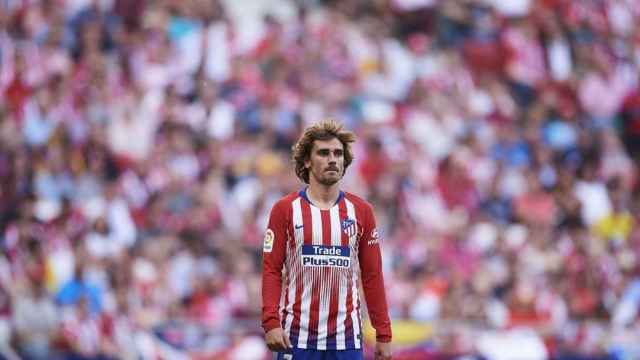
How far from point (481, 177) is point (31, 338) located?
6.02 m

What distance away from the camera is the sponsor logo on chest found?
722 centimetres

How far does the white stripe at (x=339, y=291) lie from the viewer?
724cm

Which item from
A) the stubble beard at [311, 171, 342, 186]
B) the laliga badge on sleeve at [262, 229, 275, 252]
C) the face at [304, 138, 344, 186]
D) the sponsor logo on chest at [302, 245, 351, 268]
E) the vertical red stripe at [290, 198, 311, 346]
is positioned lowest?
the vertical red stripe at [290, 198, 311, 346]

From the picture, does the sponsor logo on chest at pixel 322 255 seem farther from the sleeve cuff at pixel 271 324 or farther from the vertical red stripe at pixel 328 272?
the sleeve cuff at pixel 271 324

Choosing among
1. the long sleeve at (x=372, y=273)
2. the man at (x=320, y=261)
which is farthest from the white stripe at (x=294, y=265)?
the long sleeve at (x=372, y=273)

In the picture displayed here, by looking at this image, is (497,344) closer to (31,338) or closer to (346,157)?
(31,338)

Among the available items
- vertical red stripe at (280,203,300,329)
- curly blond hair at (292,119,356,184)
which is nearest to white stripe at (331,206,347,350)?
vertical red stripe at (280,203,300,329)

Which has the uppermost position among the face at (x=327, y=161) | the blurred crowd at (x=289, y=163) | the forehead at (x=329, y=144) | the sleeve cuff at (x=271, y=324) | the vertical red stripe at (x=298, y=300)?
the blurred crowd at (x=289, y=163)

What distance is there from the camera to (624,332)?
1200 centimetres

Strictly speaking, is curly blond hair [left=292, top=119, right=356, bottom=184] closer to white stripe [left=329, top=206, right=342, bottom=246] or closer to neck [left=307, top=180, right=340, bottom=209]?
neck [left=307, top=180, right=340, bottom=209]

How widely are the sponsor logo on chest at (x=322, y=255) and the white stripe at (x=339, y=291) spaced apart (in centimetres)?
4

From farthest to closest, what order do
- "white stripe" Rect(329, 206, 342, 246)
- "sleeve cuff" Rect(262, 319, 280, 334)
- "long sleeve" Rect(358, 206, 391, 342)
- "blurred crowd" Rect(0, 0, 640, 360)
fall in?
"blurred crowd" Rect(0, 0, 640, 360) → "long sleeve" Rect(358, 206, 391, 342) → "white stripe" Rect(329, 206, 342, 246) → "sleeve cuff" Rect(262, 319, 280, 334)

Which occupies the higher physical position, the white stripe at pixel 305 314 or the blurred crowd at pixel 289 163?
the blurred crowd at pixel 289 163

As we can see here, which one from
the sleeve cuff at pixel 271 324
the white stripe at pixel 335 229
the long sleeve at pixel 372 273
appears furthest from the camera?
the long sleeve at pixel 372 273
